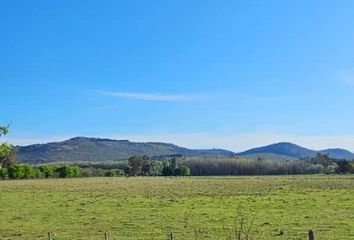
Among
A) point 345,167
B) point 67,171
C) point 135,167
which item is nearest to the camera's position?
point 67,171

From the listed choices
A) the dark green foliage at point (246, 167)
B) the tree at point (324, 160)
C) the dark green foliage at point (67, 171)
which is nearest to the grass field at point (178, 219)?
the dark green foliage at point (67, 171)

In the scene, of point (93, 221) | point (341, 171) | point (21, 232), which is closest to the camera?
point (21, 232)

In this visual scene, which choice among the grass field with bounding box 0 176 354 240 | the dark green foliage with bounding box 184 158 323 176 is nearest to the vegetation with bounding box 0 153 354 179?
the dark green foliage with bounding box 184 158 323 176

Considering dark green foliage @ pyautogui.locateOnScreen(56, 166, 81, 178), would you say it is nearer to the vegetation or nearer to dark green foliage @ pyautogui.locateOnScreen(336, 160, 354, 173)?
the vegetation

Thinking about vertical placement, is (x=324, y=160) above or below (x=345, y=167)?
above

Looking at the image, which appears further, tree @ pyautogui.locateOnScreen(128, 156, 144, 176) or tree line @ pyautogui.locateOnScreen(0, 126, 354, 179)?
tree @ pyautogui.locateOnScreen(128, 156, 144, 176)

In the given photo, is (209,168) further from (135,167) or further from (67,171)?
(67,171)

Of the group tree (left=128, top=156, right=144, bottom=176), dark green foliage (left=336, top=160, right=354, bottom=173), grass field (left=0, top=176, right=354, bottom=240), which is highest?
tree (left=128, top=156, right=144, bottom=176)

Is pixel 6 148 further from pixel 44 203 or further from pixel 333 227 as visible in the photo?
pixel 44 203

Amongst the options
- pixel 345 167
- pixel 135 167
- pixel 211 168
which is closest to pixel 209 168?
pixel 211 168

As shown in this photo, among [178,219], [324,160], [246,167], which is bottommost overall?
[178,219]

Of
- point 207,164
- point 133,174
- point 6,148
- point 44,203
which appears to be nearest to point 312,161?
point 207,164

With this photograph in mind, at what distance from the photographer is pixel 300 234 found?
78.1 feet

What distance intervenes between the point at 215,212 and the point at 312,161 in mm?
150669
